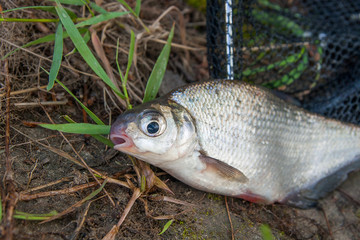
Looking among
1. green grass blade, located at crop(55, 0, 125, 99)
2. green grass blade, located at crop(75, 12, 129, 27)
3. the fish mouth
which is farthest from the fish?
green grass blade, located at crop(75, 12, 129, 27)

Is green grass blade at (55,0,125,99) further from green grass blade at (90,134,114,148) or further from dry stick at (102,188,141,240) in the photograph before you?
dry stick at (102,188,141,240)

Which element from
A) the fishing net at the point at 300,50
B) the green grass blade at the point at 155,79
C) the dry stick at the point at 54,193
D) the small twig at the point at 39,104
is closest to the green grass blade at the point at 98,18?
the green grass blade at the point at 155,79

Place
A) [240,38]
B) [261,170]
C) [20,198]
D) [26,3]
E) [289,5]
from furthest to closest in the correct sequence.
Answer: [289,5]
[240,38]
[26,3]
[261,170]
[20,198]

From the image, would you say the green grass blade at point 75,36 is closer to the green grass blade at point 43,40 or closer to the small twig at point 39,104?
the green grass blade at point 43,40

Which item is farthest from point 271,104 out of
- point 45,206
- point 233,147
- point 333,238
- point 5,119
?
point 5,119

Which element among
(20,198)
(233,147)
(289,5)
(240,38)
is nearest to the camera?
(20,198)

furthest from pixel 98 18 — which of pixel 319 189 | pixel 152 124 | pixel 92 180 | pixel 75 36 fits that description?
pixel 319 189

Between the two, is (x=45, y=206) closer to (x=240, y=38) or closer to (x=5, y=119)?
(x=5, y=119)
